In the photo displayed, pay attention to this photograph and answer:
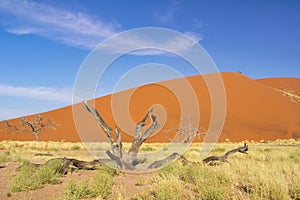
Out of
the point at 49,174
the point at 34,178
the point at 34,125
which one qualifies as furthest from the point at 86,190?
the point at 34,125

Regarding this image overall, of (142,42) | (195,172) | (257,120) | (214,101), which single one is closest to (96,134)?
(214,101)

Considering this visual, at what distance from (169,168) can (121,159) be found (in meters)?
2.03

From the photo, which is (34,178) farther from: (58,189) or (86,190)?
(86,190)

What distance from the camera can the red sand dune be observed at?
148ft

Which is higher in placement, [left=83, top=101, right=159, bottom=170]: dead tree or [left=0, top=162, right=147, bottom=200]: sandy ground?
[left=83, top=101, right=159, bottom=170]: dead tree

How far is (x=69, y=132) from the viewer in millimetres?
55875

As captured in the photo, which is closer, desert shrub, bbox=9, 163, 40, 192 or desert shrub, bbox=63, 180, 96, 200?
desert shrub, bbox=63, 180, 96, 200

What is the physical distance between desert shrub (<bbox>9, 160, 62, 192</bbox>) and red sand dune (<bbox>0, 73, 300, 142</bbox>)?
2304 centimetres

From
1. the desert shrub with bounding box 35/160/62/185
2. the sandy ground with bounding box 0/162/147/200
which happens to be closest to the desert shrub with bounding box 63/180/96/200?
the sandy ground with bounding box 0/162/147/200

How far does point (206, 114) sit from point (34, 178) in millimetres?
50733

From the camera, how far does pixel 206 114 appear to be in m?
56.1

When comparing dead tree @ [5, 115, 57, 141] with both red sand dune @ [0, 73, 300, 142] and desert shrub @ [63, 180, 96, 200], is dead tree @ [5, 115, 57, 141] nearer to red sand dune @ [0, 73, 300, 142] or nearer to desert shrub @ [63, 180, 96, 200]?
red sand dune @ [0, 73, 300, 142]

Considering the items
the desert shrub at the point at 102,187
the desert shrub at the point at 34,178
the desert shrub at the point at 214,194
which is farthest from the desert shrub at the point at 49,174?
the desert shrub at the point at 214,194

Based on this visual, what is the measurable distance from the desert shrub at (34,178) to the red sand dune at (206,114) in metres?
23.0
